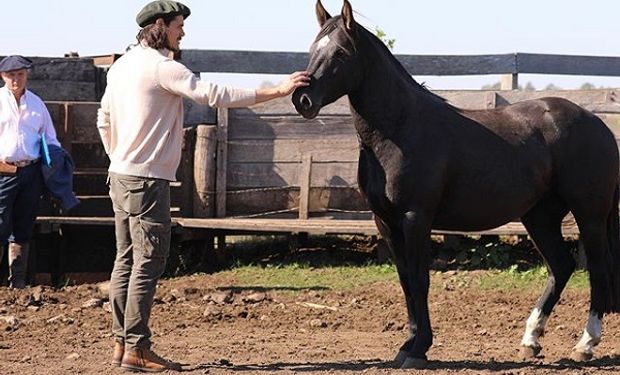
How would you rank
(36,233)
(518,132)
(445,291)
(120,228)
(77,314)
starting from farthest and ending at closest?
(36,233)
(445,291)
(77,314)
(518,132)
(120,228)

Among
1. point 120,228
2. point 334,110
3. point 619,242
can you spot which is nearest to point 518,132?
point 619,242

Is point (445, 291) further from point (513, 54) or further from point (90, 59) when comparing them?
point (90, 59)

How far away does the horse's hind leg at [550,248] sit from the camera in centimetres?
782

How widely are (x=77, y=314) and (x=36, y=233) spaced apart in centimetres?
292

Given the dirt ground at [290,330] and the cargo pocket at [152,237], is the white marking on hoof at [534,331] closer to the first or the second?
the dirt ground at [290,330]

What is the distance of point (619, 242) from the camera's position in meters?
7.92

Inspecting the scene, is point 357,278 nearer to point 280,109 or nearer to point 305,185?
point 305,185

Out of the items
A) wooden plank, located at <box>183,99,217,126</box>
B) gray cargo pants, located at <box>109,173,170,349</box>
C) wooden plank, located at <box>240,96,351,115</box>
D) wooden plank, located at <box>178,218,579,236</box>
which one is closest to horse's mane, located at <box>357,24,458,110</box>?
gray cargo pants, located at <box>109,173,170,349</box>

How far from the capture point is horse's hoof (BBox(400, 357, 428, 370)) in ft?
23.0

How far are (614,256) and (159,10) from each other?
11.4 ft

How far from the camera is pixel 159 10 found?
6.60 metres

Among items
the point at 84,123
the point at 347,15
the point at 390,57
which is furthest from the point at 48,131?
the point at 347,15

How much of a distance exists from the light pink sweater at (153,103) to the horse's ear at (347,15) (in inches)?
30.3

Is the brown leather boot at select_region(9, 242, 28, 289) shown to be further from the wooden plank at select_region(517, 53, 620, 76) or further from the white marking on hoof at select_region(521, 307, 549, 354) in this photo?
the wooden plank at select_region(517, 53, 620, 76)
